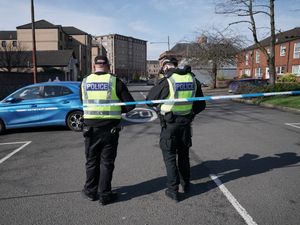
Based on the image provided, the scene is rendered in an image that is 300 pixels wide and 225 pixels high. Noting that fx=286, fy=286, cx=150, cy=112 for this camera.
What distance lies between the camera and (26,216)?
11.2 ft

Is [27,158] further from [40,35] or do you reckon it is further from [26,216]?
[40,35]

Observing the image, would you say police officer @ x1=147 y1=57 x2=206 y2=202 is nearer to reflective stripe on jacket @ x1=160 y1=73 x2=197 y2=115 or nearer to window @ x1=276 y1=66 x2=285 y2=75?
reflective stripe on jacket @ x1=160 y1=73 x2=197 y2=115

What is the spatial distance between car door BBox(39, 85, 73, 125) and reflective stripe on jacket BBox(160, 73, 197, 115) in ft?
17.9

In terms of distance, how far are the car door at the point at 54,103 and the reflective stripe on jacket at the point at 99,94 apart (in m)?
5.06

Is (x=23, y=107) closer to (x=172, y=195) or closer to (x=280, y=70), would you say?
(x=172, y=195)

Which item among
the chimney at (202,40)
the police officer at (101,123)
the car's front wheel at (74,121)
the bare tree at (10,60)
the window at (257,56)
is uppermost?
the chimney at (202,40)

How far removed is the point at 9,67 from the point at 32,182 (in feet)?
111

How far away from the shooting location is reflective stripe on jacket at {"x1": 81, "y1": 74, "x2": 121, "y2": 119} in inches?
146

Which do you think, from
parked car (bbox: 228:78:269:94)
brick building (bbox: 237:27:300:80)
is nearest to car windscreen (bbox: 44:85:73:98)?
parked car (bbox: 228:78:269:94)

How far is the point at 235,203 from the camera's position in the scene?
145 inches

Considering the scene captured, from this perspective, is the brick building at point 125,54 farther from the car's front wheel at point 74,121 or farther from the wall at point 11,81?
the car's front wheel at point 74,121

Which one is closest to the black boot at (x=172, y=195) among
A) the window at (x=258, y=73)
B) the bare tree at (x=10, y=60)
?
the bare tree at (x=10, y=60)

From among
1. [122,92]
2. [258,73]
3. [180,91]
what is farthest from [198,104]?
[258,73]

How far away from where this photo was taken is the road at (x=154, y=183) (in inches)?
133
